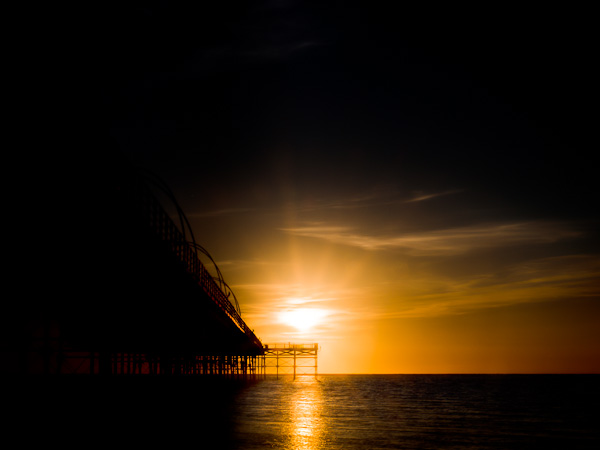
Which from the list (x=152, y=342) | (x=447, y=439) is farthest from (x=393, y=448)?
(x=152, y=342)

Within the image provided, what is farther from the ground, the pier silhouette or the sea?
the pier silhouette

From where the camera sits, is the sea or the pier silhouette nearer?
the pier silhouette

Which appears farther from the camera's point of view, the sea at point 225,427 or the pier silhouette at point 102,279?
the sea at point 225,427

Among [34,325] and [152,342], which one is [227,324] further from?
[34,325]

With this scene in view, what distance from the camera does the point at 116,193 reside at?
518 inches

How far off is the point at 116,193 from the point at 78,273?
4138 mm

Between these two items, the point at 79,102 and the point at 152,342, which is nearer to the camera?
the point at 79,102

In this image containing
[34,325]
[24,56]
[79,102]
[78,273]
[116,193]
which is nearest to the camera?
[24,56]

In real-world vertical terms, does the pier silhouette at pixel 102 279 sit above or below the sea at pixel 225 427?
above

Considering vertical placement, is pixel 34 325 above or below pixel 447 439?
above

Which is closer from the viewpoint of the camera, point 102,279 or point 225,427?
point 102,279

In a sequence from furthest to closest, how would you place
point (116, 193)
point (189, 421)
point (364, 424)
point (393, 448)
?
point (364, 424)
point (189, 421)
point (393, 448)
point (116, 193)

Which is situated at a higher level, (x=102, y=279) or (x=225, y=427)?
(x=102, y=279)

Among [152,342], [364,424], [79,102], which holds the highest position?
[79,102]
